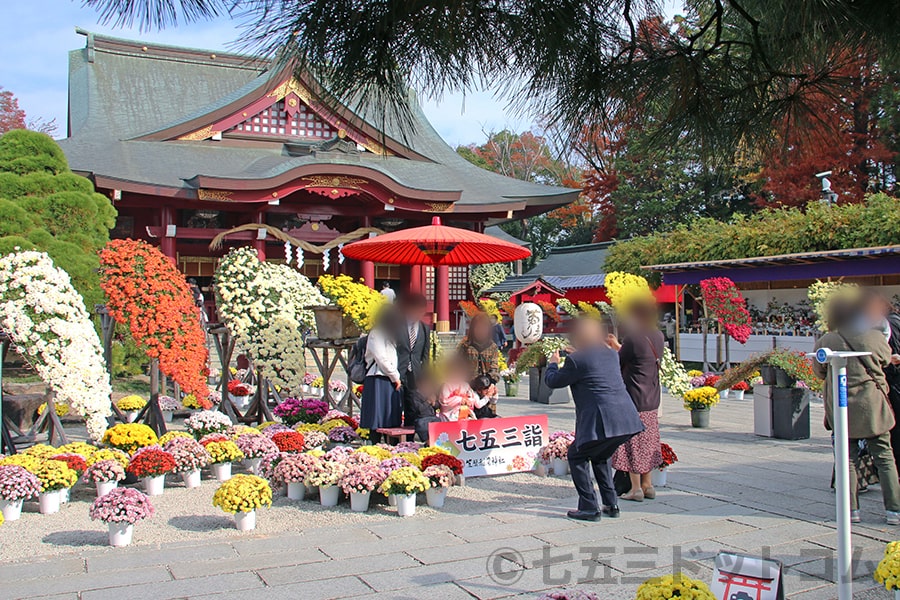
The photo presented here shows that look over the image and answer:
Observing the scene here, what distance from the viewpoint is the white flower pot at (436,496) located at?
537 cm

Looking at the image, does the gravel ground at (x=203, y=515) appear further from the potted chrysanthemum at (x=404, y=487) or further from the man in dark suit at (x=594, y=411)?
the man in dark suit at (x=594, y=411)

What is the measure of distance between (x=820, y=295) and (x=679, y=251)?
7282 millimetres

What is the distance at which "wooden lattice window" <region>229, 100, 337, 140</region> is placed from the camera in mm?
21828

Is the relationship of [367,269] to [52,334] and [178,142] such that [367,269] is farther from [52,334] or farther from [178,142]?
[52,334]

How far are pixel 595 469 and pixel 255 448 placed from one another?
116 inches

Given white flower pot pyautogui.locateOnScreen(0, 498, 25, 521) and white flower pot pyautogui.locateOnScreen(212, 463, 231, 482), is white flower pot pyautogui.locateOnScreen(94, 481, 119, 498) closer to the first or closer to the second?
Result: white flower pot pyautogui.locateOnScreen(0, 498, 25, 521)

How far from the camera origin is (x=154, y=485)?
5695 mm

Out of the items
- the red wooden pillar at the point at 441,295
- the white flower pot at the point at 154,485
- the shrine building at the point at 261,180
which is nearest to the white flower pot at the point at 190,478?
the white flower pot at the point at 154,485

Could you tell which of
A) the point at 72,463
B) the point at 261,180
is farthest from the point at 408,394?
the point at 261,180

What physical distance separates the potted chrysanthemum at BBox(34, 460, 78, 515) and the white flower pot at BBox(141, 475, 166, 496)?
56 centimetres

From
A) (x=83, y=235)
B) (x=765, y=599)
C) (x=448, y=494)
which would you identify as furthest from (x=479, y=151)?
(x=765, y=599)

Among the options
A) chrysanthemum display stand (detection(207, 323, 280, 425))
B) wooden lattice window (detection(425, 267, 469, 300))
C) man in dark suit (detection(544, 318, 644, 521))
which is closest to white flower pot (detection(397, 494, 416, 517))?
man in dark suit (detection(544, 318, 644, 521))

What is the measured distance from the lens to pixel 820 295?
13398 mm

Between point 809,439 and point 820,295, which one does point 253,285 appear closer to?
point 809,439
